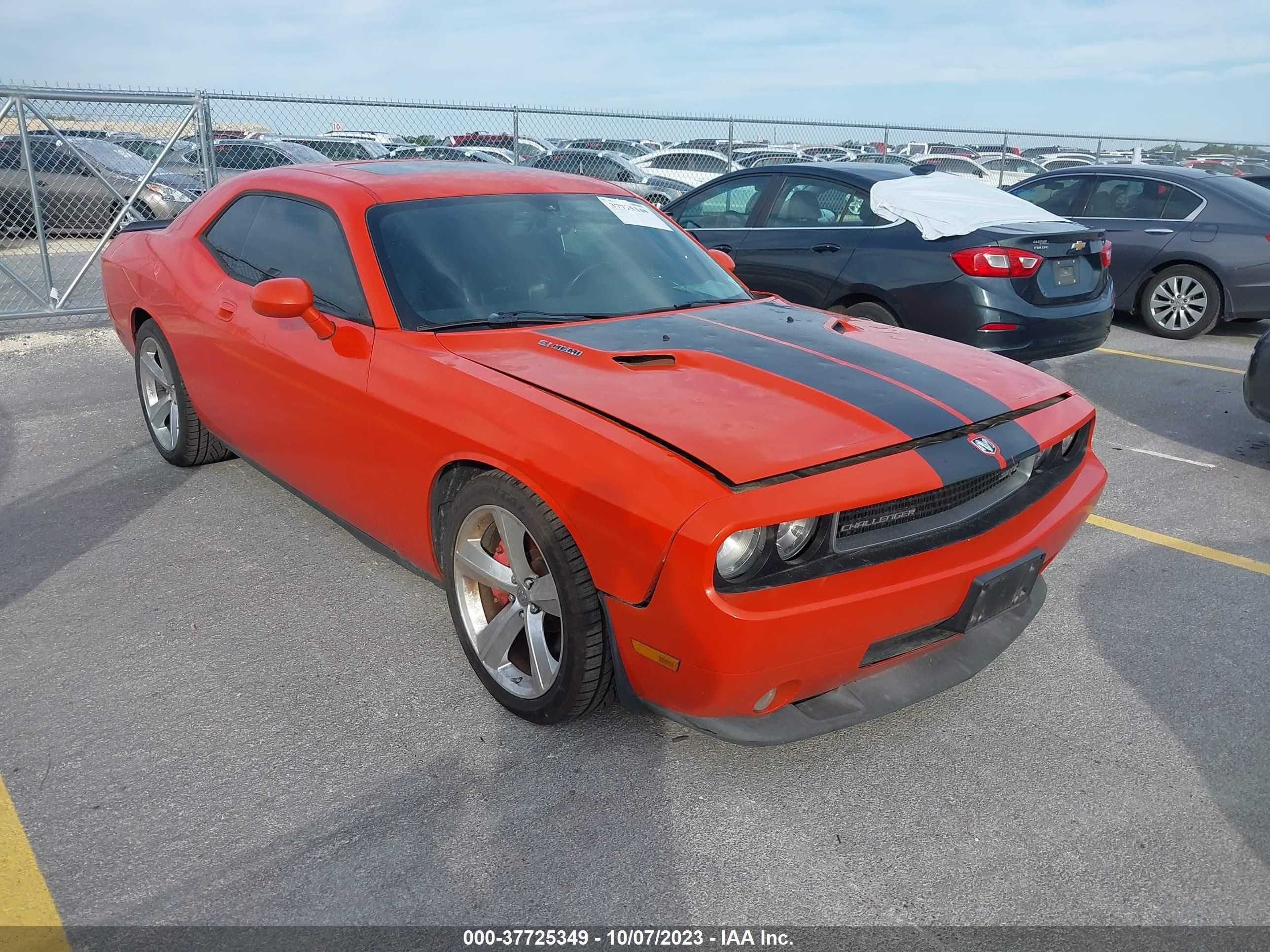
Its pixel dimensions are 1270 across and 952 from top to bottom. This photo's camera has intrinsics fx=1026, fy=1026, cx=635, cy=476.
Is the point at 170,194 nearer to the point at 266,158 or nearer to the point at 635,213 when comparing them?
the point at 266,158

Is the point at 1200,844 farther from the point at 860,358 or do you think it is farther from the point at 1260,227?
the point at 1260,227

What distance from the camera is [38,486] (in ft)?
16.5

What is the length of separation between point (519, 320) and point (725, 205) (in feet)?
15.1

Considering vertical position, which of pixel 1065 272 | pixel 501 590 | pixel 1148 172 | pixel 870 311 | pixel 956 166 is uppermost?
pixel 1148 172

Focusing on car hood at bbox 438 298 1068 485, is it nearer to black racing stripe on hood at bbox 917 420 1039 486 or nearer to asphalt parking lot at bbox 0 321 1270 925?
black racing stripe on hood at bbox 917 420 1039 486

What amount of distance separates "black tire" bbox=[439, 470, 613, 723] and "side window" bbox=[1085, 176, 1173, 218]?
28.4 ft

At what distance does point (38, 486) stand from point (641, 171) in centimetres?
1525

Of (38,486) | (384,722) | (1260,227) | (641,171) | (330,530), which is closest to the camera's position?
(384,722)

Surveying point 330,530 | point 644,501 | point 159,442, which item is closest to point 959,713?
point 644,501

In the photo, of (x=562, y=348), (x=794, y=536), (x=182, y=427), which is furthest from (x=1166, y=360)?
(x=182, y=427)

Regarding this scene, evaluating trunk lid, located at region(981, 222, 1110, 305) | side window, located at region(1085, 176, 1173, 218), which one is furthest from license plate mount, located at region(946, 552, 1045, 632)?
side window, located at region(1085, 176, 1173, 218)

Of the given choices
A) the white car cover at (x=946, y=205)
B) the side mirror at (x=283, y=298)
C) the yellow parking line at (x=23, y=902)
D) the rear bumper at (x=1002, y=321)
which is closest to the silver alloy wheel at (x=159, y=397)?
the side mirror at (x=283, y=298)

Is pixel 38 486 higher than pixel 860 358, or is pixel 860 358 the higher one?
pixel 860 358

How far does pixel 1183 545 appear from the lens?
4.55 m
